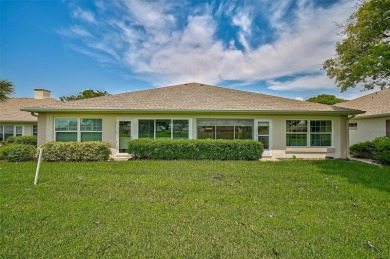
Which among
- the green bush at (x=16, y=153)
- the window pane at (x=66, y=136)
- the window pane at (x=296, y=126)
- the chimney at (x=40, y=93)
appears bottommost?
the green bush at (x=16, y=153)

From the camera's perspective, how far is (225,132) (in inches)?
484

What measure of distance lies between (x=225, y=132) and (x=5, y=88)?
36.0ft

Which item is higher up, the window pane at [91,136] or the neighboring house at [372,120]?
the neighboring house at [372,120]

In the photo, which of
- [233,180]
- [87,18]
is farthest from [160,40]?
[233,180]

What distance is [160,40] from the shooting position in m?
14.5

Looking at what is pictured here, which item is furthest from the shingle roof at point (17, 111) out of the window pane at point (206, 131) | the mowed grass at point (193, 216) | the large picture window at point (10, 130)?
the window pane at point (206, 131)

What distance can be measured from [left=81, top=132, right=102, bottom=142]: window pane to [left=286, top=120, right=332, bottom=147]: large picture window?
10986mm

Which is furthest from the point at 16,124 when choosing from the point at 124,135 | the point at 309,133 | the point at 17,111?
the point at 309,133

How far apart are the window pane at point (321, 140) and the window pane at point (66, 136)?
13.8 m

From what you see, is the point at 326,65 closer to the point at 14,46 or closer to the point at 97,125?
the point at 97,125

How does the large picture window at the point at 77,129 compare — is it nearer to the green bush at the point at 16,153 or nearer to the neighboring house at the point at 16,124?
the green bush at the point at 16,153

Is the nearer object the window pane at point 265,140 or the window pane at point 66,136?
the window pane at point 66,136

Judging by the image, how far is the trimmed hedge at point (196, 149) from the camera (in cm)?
1084

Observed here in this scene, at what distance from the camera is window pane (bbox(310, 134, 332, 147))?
480 inches
